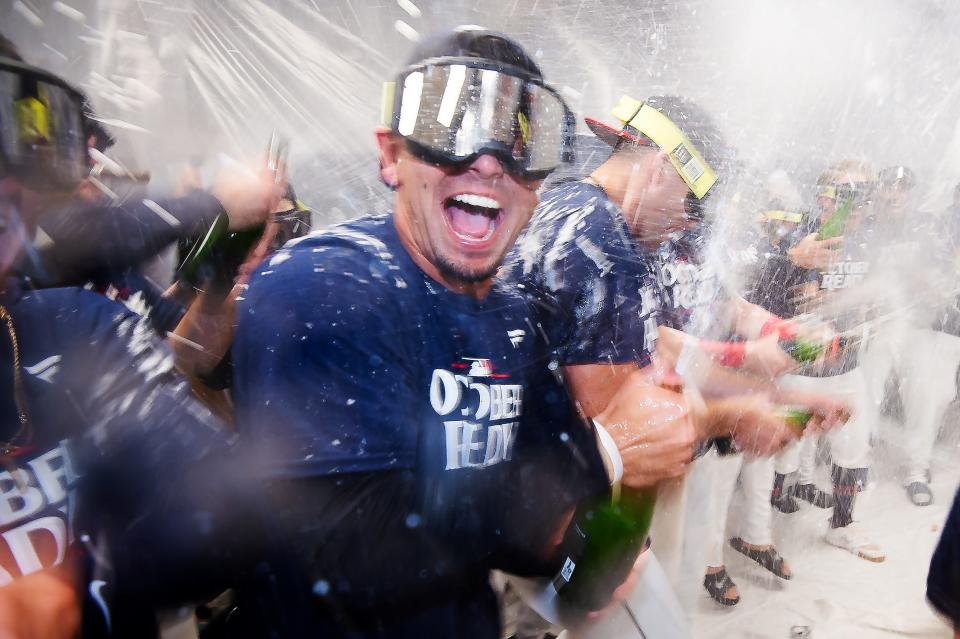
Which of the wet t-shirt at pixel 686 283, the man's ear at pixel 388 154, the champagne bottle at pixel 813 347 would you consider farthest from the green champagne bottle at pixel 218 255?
the champagne bottle at pixel 813 347

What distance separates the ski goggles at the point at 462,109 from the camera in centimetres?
84

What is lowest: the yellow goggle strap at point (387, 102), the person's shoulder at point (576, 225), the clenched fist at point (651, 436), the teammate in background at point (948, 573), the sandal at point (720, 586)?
the sandal at point (720, 586)

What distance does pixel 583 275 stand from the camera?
1229 millimetres

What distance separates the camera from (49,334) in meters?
0.72

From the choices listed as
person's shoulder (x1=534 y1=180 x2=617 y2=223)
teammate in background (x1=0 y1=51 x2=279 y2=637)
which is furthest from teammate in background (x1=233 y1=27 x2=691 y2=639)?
person's shoulder (x1=534 y1=180 x2=617 y2=223)

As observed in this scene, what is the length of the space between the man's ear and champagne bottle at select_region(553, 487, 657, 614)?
2.21 ft

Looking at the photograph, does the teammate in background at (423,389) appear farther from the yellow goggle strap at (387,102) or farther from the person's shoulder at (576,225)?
the person's shoulder at (576,225)

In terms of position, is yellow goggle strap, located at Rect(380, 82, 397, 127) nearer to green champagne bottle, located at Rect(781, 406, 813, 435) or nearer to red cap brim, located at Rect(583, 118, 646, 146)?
red cap brim, located at Rect(583, 118, 646, 146)

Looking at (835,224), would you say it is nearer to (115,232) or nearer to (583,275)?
(583,275)

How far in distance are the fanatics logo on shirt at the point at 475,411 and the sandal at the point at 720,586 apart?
5.15 ft

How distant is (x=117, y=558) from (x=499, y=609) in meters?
0.65

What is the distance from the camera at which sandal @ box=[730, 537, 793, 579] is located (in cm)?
215

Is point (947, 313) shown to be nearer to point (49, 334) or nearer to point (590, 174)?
point (590, 174)

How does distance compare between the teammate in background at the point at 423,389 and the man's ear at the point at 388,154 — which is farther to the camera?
the man's ear at the point at 388,154
